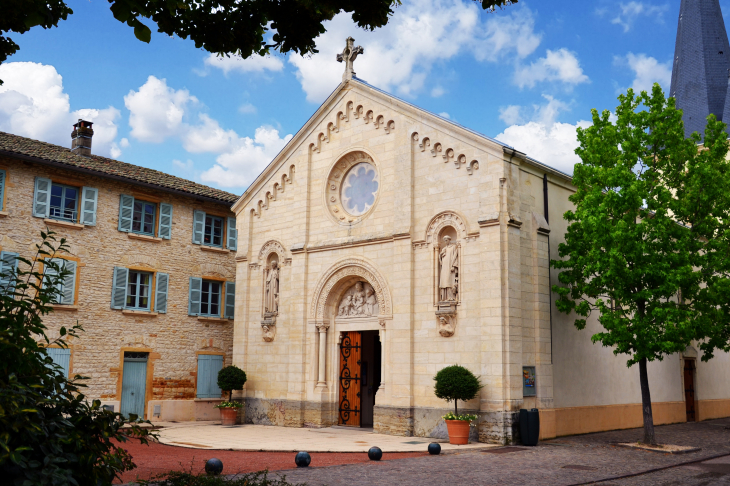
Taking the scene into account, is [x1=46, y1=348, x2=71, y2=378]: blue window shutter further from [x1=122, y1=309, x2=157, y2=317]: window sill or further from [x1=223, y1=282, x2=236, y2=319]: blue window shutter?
[x1=223, y1=282, x2=236, y2=319]: blue window shutter

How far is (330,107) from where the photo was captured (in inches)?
866

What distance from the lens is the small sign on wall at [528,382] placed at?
54.3 feet

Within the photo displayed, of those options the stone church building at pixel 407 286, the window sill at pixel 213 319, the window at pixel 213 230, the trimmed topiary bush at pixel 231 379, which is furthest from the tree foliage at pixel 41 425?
the window at pixel 213 230

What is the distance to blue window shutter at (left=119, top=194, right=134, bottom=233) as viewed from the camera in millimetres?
22938

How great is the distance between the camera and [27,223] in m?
20.5

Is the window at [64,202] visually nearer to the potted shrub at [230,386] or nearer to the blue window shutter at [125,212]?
the blue window shutter at [125,212]

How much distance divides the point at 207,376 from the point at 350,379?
6.82 metres

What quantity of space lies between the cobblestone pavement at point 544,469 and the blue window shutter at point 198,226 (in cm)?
1453

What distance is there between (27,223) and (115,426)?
18032 mm

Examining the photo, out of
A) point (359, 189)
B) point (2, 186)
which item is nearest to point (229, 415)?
point (359, 189)

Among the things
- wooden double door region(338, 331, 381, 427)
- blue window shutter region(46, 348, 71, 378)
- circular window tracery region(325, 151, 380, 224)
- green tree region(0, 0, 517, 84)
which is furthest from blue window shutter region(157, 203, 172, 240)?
green tree region(0, 0, 517, 84)

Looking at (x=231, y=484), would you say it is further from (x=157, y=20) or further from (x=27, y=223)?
(x=27, y=223)

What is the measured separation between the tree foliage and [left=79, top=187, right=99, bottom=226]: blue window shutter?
58.9 feet

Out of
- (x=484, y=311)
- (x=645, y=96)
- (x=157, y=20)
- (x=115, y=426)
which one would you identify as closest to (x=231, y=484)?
(x=115, y=426)
